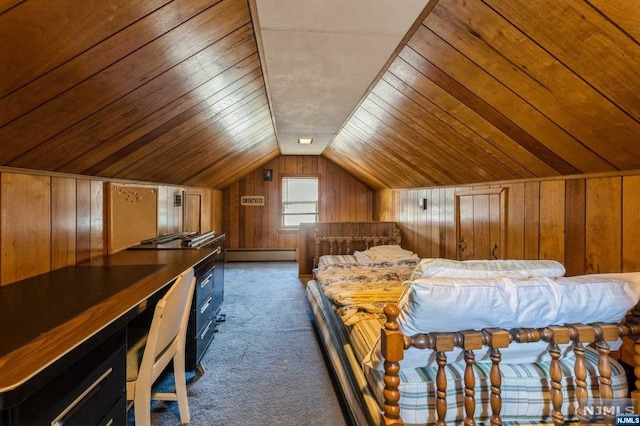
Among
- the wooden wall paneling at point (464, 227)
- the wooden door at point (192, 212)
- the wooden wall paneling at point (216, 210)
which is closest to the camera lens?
the wooden wall paneling at point (464, 227)

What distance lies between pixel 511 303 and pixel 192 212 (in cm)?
415

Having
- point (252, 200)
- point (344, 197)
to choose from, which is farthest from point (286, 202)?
point (344, 197)

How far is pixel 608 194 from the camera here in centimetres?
182

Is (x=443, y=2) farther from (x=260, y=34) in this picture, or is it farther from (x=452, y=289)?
(x=452, y=289)

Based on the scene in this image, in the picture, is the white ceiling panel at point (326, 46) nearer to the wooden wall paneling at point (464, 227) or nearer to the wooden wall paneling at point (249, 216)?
the wooden wall paneling at point (464, 227)

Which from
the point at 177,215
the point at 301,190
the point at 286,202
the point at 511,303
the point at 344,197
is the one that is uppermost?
the point at 301,190

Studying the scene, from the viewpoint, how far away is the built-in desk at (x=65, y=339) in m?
0.83

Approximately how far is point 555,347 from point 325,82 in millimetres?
2025

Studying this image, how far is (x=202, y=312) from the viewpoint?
8.19 feet

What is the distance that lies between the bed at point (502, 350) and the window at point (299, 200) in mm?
5542

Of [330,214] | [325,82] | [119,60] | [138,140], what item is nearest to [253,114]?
[325,82]

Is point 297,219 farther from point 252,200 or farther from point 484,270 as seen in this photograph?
point 484,270

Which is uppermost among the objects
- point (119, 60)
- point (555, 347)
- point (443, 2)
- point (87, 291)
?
point (443, 2)

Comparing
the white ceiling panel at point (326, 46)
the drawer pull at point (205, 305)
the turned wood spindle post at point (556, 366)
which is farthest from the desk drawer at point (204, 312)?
the turned wood spindle post at point (556, 366)
